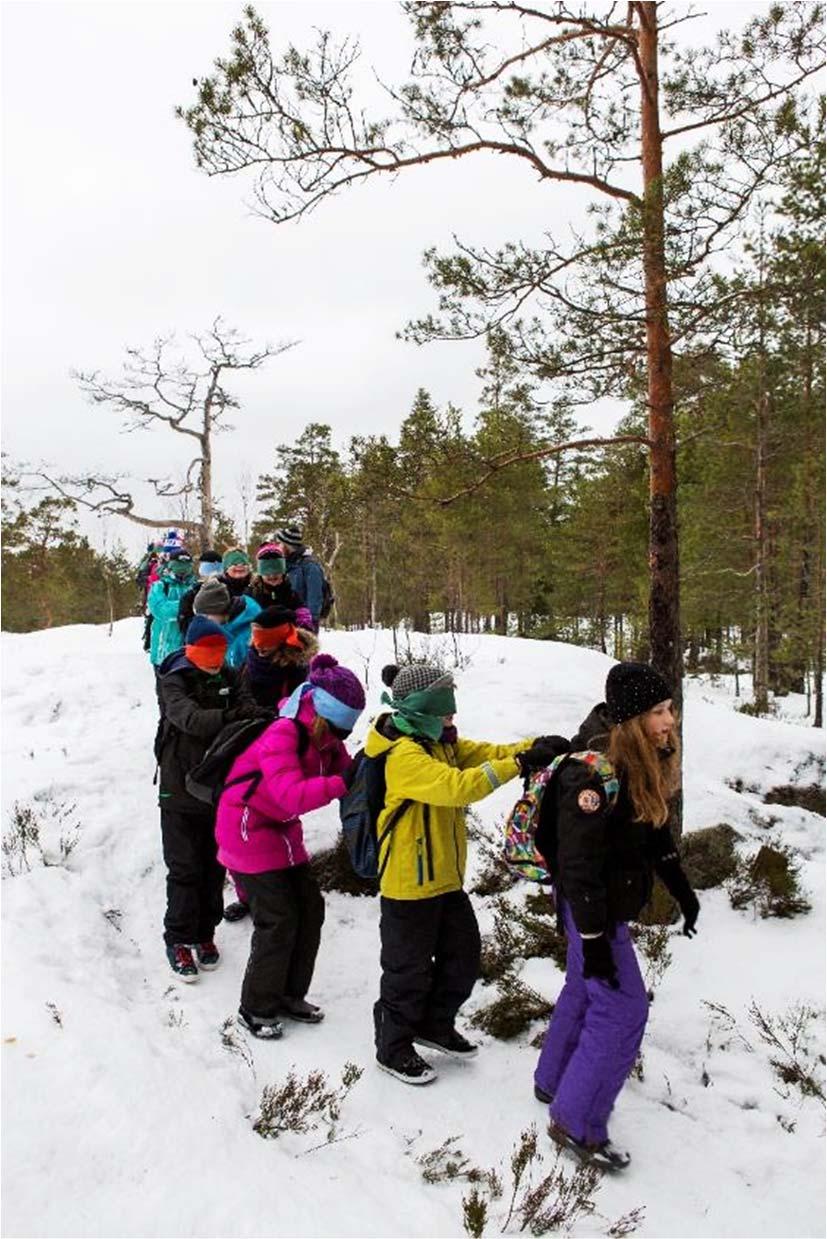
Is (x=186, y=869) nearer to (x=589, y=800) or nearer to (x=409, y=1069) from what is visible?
(x=409, y=1069)

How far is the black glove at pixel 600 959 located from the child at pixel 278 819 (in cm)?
135

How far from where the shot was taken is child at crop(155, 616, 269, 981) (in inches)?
175

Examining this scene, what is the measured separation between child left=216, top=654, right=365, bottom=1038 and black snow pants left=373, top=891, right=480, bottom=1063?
0.55 m

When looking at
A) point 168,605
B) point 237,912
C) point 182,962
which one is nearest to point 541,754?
point 182,962

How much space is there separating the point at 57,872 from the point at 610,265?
602 centimetres

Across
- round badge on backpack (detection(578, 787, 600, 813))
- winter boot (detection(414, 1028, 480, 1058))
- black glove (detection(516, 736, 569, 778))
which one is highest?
black glove (detection(516, 736, 569, 778))

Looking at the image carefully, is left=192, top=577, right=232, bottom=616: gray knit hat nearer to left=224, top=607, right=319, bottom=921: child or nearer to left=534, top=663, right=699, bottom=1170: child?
left=224, top=607, right=319, bottom=921: child

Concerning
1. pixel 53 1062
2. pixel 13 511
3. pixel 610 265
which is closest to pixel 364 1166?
pixel 53 1062

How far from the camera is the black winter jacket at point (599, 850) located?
311cm

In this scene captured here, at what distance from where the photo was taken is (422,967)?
3764 millimetres

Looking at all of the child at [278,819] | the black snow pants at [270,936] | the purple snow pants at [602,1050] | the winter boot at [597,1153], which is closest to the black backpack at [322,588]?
the child at [278,819]

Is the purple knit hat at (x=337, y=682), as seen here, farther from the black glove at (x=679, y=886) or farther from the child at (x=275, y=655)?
the black glove at (x=679, y=886)

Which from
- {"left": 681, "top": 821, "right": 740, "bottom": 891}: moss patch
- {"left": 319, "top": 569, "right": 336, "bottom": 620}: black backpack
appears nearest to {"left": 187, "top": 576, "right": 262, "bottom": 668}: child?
{"left": 319, "top": 569, "right": 336, "bottom": 620}: black backpack

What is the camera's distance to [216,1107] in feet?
10.3
